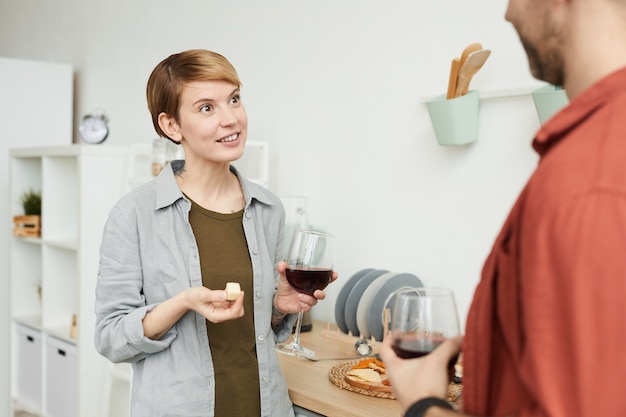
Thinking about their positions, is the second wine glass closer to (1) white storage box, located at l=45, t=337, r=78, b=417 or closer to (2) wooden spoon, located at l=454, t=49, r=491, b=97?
(2) wooden spoon, located at l=454, t=49, r=491, b=97

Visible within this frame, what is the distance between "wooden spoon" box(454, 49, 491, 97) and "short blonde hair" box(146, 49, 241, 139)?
68 centimetres

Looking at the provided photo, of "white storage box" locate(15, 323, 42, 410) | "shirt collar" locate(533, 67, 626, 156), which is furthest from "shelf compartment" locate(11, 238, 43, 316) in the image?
"shirt collar" locate(533, 67, 626, 156)

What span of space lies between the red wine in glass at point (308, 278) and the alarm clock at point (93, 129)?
6.97 feet

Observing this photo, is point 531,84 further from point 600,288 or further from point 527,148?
point 600,288

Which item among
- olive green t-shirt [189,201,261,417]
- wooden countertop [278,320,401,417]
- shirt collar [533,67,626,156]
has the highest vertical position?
shirt collar [533,67,626,156]

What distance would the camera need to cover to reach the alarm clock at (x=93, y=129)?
3.49 m

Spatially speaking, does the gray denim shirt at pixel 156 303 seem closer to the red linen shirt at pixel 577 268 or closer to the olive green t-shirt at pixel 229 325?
the olive green t-shirt at pixel 229 325

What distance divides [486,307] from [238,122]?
106cm

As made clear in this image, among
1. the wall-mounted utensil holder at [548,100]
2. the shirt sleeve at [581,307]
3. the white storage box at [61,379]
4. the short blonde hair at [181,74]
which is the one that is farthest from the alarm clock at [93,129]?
the shirt sleeve at [581,307]

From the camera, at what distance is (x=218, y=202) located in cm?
181

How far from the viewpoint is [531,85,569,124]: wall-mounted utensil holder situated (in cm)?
184

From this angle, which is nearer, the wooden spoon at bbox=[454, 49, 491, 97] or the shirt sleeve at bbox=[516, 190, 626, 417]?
the shirt sleeve at bbox=[516, 190, 626, 417]

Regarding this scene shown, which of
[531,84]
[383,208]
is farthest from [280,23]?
[531,84]

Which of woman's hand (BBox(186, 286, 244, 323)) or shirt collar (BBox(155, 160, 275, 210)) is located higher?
shirt collar (BBox(155, 160, 275, 210))
